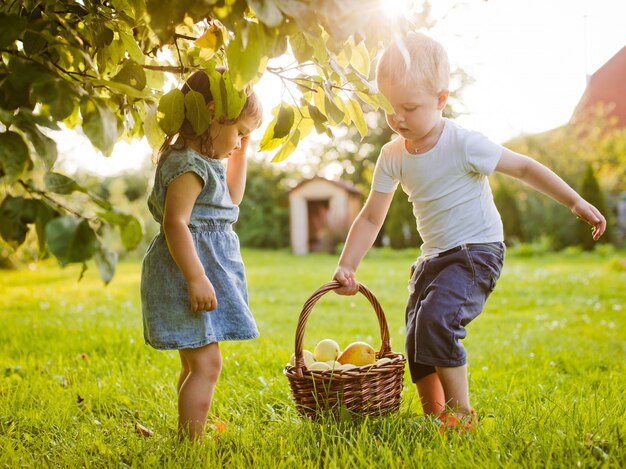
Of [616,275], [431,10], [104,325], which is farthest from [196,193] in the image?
[616,275]

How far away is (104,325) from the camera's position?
4664 mm

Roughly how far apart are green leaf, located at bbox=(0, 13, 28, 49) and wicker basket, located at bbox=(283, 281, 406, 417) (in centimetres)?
130

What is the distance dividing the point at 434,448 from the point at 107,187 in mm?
18787

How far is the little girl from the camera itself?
201 cm

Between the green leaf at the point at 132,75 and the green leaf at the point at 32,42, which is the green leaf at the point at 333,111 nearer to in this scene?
the green leaf at the point at 132,75

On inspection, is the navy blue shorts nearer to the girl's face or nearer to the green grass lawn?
the green grass lawn

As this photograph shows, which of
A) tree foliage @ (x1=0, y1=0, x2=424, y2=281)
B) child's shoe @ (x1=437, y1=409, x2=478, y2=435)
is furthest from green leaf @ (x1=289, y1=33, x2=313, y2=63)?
child's shoe @ (x1=437, y1=409, x2=478, y2=435)

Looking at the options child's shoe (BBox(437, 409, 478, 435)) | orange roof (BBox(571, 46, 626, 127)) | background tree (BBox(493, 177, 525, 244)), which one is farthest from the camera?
orange roof (BBox(571, 46, 626, 127))

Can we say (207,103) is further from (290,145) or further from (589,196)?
(589,196)

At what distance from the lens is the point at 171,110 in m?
1.64

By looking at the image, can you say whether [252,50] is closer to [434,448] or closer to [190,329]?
Answer: [190,329]

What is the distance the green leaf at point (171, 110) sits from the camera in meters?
1.64

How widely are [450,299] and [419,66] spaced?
81 centimetres

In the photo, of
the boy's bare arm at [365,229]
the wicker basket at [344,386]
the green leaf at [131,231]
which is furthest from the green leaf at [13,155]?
the boy's bare arm at [365,229]
